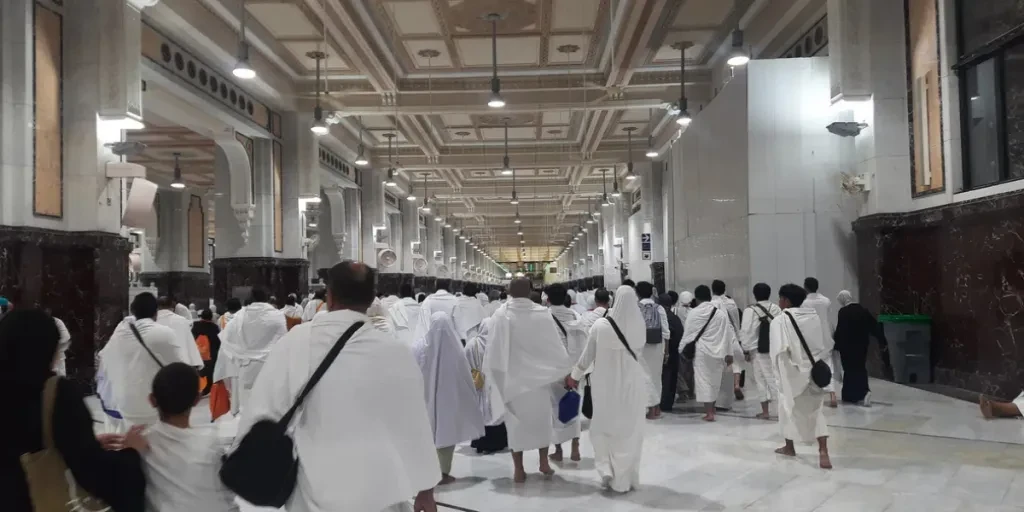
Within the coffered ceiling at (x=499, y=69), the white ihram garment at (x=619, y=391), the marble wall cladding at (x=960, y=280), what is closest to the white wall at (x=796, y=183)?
the marble wall cladding at (x=960, y=280)

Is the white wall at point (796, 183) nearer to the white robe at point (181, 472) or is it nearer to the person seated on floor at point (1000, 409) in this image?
the person seated on floor at point (1000, 409)

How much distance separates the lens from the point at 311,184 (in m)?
16.0

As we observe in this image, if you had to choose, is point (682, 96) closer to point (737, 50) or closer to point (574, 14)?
point (574, 14)

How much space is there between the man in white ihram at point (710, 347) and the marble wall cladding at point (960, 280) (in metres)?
2.82

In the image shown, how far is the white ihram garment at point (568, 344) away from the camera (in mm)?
5828

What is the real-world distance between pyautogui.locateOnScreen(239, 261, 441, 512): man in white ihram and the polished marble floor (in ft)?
8.84

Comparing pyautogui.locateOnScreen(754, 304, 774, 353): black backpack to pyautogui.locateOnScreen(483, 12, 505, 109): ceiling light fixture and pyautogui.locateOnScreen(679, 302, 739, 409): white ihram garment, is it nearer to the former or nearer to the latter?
Result: pyautogui.locateOnScreen(679, 302, 739, 409): white ihram garment

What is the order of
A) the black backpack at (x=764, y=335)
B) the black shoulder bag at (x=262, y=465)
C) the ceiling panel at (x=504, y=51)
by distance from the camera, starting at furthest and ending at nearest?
the ceiling panel at (x=504, y=51)
the black backpack at (x=764, y=335)
the black shoulder bag at (x=262, y=465)

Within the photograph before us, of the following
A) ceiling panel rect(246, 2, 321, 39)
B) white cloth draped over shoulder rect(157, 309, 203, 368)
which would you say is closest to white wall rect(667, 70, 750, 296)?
ceiling panel rect(246, 2, 321, 39)

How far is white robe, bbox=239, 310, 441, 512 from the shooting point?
7.64 ft

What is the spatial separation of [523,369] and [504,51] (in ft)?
32.6

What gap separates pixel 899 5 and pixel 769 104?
6.69 feet

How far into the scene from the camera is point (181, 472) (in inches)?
101

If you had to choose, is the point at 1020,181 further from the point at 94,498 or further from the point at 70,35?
the point at 70,35
